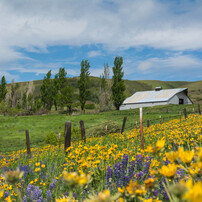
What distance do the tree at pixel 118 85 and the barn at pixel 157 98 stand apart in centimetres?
355

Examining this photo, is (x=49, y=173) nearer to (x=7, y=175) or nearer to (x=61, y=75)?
(x=7, y=175)

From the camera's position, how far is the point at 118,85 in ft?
147

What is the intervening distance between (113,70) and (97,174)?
43915mm

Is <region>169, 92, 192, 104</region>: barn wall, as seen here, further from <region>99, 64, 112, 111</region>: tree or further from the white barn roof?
<region>99, 64, 112, 111</region>: tree

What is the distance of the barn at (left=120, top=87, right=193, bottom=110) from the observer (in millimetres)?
44000

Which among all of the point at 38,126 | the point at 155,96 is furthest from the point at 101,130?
the point at 155,96

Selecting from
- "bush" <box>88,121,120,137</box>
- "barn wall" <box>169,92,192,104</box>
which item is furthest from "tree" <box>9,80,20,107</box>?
"bush" <box>88,121,120,137</box>

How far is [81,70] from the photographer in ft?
153

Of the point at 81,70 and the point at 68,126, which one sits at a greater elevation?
the point at 81,70

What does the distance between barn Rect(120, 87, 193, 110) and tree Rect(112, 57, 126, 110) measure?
11.6ft

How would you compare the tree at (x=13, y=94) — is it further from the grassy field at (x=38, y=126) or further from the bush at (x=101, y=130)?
the bush at (x=101, y=130)

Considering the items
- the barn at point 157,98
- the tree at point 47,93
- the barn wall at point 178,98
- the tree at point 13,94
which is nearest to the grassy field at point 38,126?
the barn at point 157,98

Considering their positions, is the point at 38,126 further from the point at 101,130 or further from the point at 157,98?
the point at 157,98

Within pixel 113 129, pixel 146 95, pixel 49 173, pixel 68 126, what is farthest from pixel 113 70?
pixel 49 173
